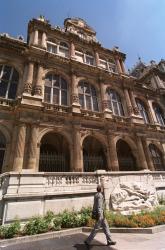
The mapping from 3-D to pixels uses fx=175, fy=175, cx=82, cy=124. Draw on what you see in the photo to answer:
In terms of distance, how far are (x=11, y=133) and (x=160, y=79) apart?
2544 cm

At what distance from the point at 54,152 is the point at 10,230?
364 inches

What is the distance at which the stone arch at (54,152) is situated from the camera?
13281mm

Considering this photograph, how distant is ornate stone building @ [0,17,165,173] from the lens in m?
12.8

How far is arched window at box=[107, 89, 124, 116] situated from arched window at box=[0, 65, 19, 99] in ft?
30.9

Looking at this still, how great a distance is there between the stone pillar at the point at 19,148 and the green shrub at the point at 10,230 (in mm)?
4900

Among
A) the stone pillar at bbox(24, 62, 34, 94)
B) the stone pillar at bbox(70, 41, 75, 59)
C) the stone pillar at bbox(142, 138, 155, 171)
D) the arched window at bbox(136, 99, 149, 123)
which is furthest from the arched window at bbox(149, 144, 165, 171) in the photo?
the stone pillar at bbox(24, 62, 34, 94)

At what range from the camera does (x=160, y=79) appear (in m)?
28.8

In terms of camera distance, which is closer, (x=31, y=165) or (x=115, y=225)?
(x=115, y=225)

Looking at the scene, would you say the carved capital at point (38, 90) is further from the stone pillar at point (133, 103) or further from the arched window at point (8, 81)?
the stone pillar at point (133, 103)

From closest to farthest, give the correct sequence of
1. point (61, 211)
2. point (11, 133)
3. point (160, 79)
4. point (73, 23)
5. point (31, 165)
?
point (61, 211), point (31, 165), point (11, 133), point (73, 23), point (160, 79)

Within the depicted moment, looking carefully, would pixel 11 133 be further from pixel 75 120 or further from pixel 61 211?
pixel 61 211

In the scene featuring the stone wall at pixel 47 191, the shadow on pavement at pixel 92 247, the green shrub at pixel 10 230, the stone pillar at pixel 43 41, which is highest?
the stone pillar at pixel 43 41

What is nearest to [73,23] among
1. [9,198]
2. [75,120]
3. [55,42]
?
[55,42]

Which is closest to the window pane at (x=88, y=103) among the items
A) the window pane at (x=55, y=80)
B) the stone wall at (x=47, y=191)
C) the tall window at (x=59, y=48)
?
the window pane at (x=55, y=80)
